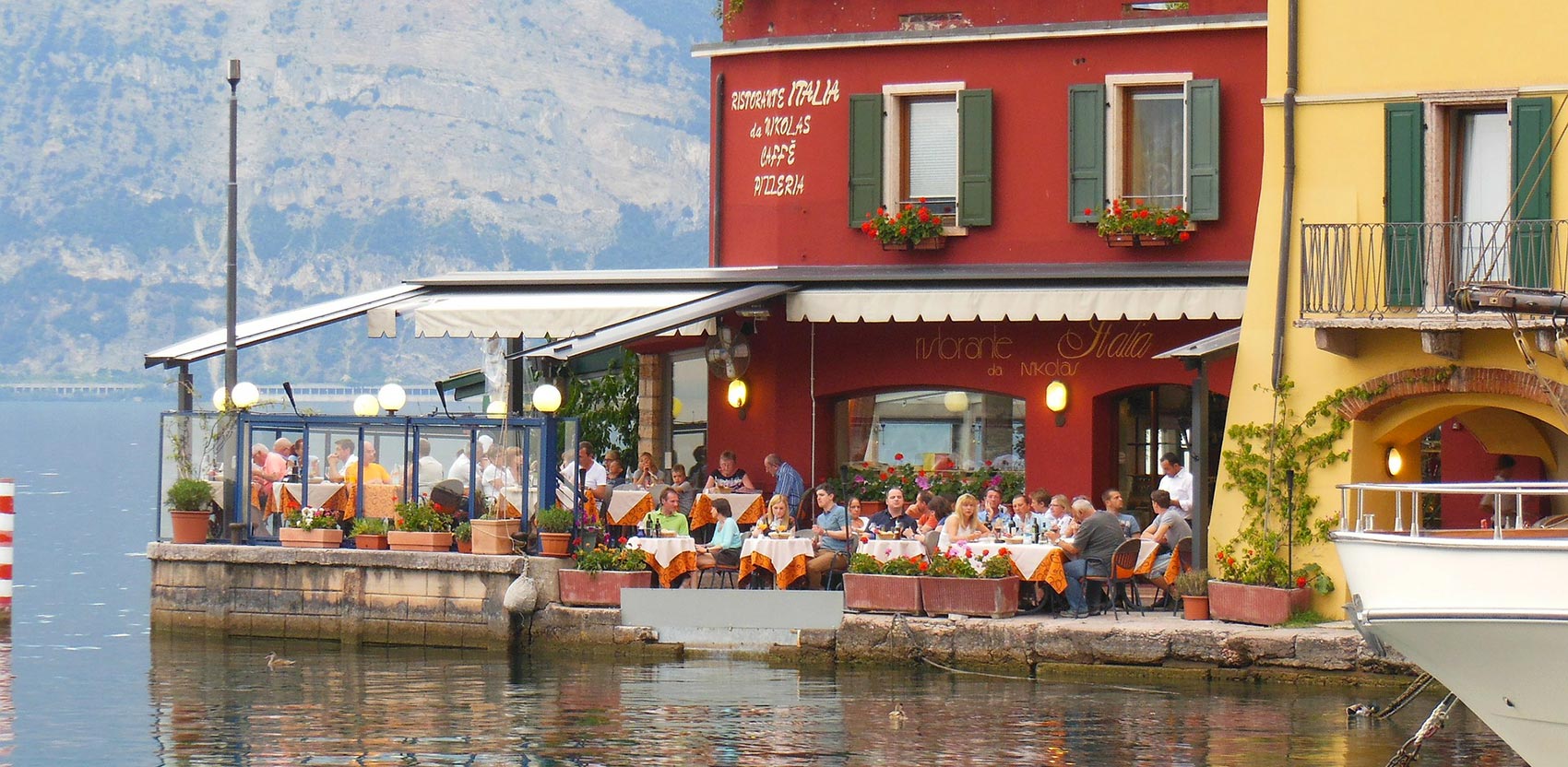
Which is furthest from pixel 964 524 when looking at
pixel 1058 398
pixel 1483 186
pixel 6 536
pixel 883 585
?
pixel 6 536

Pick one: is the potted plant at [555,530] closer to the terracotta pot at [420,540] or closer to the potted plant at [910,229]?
the terracotta pot at [420,540]

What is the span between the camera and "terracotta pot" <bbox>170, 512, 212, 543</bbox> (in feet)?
78.1

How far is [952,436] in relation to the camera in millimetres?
25688

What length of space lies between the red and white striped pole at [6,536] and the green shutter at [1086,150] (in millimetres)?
11188

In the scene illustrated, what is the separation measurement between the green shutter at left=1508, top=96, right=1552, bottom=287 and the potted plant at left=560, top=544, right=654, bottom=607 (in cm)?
809

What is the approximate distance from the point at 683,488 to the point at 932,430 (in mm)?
2867

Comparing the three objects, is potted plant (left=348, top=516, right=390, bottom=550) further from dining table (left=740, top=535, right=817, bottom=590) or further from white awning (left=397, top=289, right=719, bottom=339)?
dining table (left=740, top=535, right=817, bottom=590)

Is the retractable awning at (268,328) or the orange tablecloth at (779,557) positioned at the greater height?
the retractable awning at (268,328)

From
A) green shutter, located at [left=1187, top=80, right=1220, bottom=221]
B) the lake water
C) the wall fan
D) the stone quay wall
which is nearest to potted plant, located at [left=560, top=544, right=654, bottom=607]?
the stone quay wall

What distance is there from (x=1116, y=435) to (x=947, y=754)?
31.3 feet

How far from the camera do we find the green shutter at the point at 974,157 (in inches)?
966

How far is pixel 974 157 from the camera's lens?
968 inches

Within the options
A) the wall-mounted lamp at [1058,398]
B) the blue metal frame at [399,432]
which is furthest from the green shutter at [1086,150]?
the blue metal frame at [399,432]

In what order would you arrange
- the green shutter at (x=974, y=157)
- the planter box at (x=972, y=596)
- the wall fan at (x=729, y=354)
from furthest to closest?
the wall fan at (x=729, y=354), the green shutter at (x=974, y=157), the planter box at (x=972, y=596)
